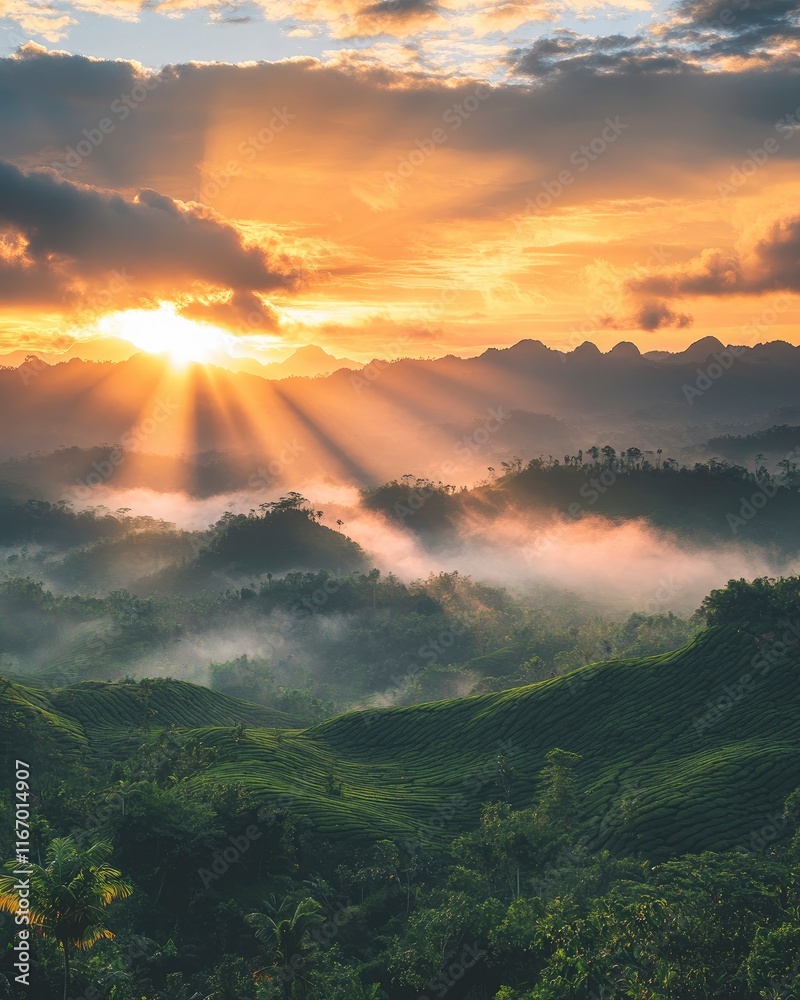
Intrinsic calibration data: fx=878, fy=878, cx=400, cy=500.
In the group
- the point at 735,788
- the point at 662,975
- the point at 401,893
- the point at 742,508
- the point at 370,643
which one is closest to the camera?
the point at 662,975

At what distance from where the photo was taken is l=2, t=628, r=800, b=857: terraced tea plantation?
50688mm

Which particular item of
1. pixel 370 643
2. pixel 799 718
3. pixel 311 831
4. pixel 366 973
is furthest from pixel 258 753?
pixel 370 643

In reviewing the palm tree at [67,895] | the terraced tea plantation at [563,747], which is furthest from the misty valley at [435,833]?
the terraced tea plantation at [563,747]

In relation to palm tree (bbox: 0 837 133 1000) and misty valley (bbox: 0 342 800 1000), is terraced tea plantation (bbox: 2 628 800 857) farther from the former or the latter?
palm tree (bbox: 0 837 133 1000)

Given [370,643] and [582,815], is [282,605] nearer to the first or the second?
[370,643]

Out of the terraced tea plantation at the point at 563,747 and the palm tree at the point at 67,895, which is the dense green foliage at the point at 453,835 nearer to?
the terraced tea plantation at the point at 563,747

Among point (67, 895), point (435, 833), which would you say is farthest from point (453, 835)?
point (67, 895)

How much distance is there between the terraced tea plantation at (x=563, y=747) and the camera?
50.7m

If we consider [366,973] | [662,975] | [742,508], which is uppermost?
[742,508]

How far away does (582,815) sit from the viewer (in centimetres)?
5388

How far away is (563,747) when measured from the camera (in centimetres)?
6538

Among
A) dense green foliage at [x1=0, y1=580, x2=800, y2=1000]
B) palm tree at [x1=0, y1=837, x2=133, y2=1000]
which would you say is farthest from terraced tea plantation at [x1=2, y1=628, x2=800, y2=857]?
palm tree at [x1=0, y1=837, x2=133, y2=1000]

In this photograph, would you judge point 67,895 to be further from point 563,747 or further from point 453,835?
point 563,747

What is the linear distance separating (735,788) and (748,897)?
16.9 meters
